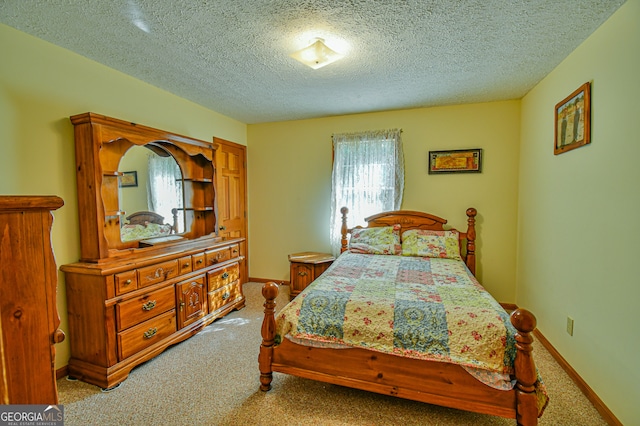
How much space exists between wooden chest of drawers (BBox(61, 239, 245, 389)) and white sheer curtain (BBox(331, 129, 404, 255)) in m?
1.91

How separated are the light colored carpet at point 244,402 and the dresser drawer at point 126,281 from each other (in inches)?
25.7

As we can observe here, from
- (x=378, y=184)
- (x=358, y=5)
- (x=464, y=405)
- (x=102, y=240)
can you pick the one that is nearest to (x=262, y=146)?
(x=378, y=184)

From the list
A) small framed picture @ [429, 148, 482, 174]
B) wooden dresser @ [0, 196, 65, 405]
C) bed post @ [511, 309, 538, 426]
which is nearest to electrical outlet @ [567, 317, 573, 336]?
bed post @ [511, 309, 538, 426]

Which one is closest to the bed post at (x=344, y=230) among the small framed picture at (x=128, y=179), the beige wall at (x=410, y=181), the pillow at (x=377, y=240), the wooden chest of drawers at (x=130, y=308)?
the pillow at (x=377, y=240)

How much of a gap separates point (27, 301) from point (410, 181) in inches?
138

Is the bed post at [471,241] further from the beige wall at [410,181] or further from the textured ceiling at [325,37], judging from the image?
the textured ceiling at [325,37]

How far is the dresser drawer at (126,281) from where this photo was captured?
203cm

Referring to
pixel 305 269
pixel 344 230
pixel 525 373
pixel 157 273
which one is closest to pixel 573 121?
pixel 525 373

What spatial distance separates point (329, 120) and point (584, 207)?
2.88m

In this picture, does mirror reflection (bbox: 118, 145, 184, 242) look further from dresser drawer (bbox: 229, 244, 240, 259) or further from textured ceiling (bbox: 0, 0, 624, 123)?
textured ceiling (bbox: 0, 0, 624, 123)

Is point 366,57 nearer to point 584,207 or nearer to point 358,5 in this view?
point 358,5

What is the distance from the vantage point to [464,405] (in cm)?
155

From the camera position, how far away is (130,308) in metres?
2.11

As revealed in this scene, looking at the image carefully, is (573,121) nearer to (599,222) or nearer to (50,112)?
(599,222)
